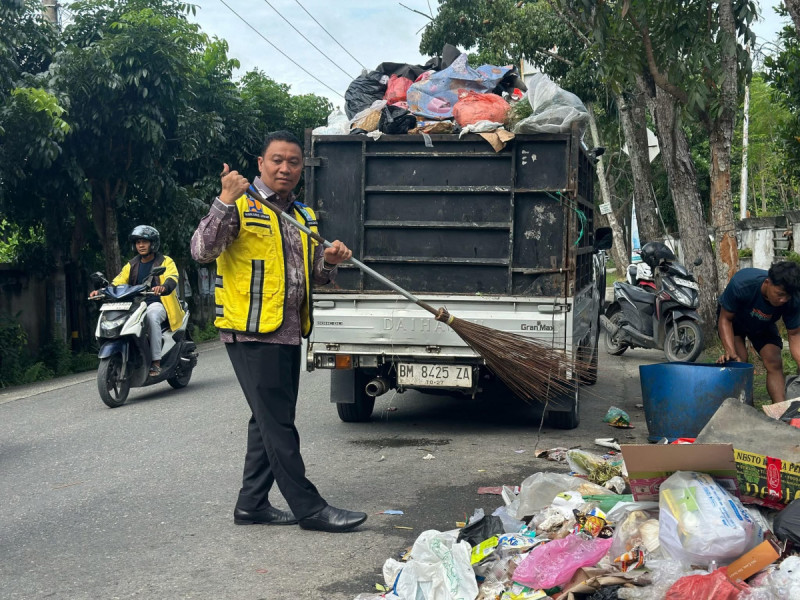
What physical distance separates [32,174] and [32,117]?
74.2 inches

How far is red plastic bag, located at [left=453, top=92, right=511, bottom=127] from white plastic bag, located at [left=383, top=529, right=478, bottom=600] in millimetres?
4186

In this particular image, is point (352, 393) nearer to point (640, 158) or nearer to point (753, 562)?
point (753, 562)

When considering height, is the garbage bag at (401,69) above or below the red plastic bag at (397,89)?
above

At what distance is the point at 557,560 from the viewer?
3732mm

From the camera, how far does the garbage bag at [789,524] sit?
3.71 metres

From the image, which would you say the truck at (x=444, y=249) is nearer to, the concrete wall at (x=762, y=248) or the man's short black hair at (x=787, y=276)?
the man's short black hair at (x=787, y=276)

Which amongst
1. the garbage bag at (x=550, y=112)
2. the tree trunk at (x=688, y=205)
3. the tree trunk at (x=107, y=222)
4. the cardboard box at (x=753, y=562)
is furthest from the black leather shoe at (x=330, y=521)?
the tree trunk at (x=107, y=222)

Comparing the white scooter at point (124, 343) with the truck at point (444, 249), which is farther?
the white scooter at point (124, 343)

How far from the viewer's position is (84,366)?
14469 millimetres

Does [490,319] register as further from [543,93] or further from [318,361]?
[543,93]

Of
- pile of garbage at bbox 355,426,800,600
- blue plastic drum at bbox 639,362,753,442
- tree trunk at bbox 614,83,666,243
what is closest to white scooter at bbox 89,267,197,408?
blue plastic drum at bbox 639,362,753,442

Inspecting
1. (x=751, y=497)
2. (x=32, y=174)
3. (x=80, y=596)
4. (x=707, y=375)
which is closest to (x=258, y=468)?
(x=80, y=596)

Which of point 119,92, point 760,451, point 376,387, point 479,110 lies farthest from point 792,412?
point 119,92

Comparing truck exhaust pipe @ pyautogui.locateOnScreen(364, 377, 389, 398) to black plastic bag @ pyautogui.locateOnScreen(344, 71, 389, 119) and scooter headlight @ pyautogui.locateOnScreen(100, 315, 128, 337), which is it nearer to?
black plastic bag @ pyautogui.locateOnScreen(344, 71, 389, 119)
